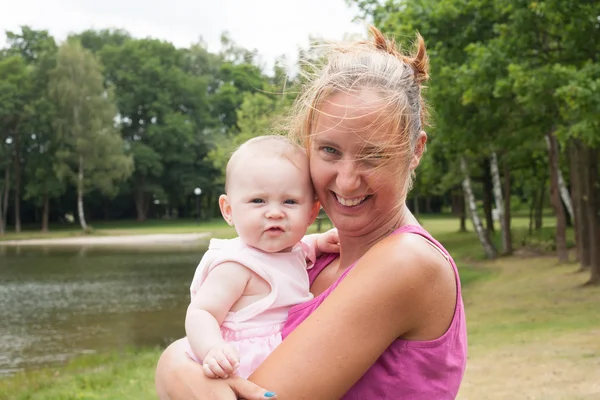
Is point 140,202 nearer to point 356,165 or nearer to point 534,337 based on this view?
point 534,337

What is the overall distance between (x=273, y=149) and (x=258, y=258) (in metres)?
0.33

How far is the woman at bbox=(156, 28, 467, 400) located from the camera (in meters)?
1.78

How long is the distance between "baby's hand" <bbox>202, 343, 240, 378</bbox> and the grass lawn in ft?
20.0

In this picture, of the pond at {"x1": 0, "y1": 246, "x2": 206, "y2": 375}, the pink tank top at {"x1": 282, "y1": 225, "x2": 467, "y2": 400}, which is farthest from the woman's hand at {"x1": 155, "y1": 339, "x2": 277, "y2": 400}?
the pond at {"x1": 0, "y1": 246, "x2": 206, "y2": 375}

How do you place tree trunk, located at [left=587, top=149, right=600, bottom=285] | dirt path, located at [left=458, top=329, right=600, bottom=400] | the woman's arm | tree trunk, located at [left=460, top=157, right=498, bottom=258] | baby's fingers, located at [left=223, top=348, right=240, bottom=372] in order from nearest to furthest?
the woman's arm
baby's fingers, located at [left=223, top=348, right=240, bottom=372]
dirt path, located at [left=458, top=329, right=600, bottom=400]
tree trunk, located at [left=587, top=149, right=600, bottom=285]
tree trunk, located at [left=460, top=157, right=498, bottom=258]

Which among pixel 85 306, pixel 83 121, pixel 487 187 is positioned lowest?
pixel 85 306

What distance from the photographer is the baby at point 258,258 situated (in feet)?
6.86

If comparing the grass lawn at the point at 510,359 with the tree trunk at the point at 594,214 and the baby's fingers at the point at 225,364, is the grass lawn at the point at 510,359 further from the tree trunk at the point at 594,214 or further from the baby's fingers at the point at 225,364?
the baby's fingers at the point at 225,364

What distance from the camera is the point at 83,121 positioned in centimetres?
5003

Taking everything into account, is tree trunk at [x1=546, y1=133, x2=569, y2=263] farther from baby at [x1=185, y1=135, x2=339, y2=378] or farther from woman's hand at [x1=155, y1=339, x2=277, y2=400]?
woman's hand at [x1=155, y1=339, x2=277, y2=400]

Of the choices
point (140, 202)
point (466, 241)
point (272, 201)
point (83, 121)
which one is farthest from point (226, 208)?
point (140, 202)

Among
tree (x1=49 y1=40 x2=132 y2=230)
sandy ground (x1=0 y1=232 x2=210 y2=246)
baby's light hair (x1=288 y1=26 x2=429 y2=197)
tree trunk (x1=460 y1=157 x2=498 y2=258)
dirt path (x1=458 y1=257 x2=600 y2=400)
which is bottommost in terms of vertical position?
sandy ground (x1=0 y1=232 x2=210 y2=246)

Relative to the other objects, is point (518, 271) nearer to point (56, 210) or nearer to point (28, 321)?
point (28, 321)

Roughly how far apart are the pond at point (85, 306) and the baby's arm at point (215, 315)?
10.4 m
